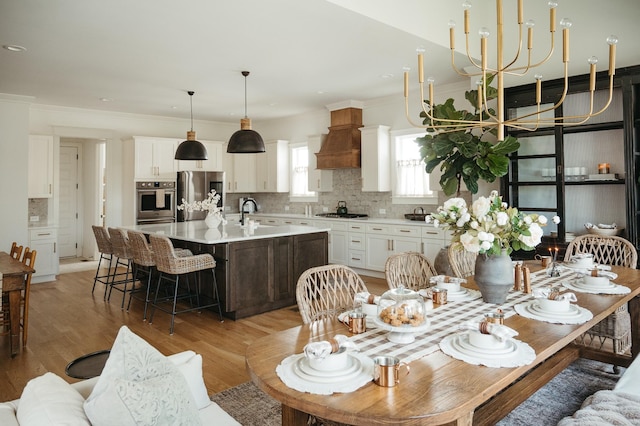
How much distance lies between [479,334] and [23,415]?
1502mm

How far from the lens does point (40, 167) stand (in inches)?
268

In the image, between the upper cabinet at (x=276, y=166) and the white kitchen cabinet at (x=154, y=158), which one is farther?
the upper cabinet at (x=276, y=166)

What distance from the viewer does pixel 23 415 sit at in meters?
1.14

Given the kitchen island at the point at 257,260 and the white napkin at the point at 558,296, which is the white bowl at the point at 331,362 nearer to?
the white napkin at the point at 558,296

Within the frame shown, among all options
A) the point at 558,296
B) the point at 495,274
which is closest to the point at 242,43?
the point at 495,274

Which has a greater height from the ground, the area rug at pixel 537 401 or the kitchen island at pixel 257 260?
the kitchen island at pixel 257 260

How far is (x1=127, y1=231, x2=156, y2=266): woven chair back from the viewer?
15.1ft

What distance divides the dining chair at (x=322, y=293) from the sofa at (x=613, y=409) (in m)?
1.12

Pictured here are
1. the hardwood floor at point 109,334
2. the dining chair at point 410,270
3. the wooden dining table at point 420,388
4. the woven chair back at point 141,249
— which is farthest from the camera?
the woven chair back at point 141,249

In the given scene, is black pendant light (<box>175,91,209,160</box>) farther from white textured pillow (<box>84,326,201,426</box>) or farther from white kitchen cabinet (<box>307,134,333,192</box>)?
white textured pillow (<box>84,326,201,426</box>)

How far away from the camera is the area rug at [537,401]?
2.56 m

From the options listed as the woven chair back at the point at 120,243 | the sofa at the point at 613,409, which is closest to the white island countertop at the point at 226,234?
the woven chair back at the point at 120,243

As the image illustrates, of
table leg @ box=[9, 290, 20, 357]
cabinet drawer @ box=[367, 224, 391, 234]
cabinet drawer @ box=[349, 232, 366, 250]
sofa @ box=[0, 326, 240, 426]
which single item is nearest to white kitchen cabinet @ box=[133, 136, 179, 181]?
cabinet drawer @ box=[349, 232, 366, 250]

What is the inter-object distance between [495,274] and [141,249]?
146 inches
